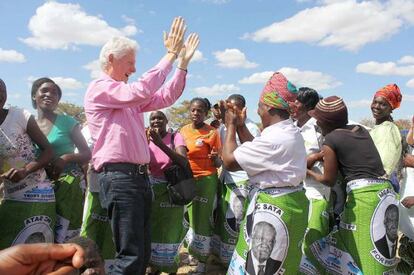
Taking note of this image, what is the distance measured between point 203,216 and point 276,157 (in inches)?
96.4

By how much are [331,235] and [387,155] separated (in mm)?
965

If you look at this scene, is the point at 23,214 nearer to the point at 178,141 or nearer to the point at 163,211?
the point at 163,211

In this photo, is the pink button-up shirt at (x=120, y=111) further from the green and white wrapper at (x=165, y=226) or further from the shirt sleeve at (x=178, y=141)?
the green and white wrapper at (x=165, y=226)

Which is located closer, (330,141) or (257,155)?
(257,155)

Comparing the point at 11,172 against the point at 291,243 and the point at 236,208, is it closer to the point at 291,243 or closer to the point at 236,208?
the point at 291,243

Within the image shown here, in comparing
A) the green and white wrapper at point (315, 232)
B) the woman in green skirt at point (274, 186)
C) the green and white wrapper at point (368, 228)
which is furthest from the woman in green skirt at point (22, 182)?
the green and white wrapper at point (368, 228)

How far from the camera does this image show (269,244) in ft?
9.70

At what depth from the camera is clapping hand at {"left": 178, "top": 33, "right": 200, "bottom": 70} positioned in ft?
10.5

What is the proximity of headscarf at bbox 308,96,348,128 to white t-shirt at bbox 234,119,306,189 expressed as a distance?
22.8 inches

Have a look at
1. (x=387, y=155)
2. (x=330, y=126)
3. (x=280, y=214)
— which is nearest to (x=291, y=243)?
(x=280, y=214)

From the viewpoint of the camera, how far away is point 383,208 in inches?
131

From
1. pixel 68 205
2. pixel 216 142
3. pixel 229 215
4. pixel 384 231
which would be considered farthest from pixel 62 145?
pixel 384 231

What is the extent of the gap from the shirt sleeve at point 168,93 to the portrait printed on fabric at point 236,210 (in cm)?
201

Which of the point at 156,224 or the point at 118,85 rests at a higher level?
the point at 118,85
